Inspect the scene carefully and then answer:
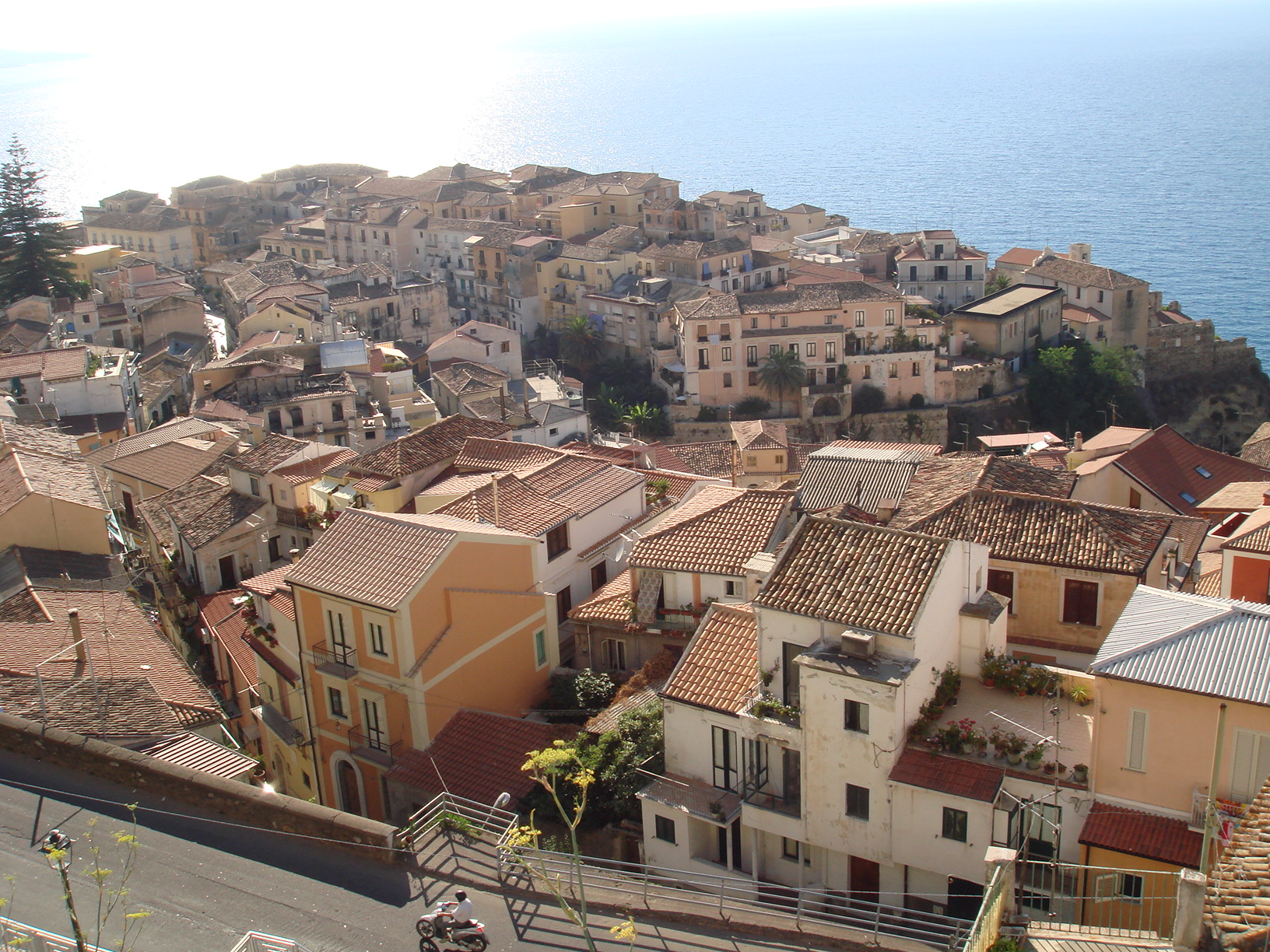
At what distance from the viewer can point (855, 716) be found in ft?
48.5

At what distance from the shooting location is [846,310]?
55.5m

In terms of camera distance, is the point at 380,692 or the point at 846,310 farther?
the point at 846,310

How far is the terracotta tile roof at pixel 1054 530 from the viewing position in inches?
764

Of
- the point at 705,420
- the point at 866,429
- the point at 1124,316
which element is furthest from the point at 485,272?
the point at 1124,316

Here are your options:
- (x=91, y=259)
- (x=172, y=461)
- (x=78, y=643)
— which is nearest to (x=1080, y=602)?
(x=78, y=643)

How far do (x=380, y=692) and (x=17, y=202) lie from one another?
51.8m

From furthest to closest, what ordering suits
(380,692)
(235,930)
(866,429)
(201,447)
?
1. (866,429)
2. (201,447)
3. (380,692)
4. (235,930)

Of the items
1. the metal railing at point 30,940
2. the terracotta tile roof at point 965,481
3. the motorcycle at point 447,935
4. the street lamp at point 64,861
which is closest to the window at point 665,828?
the motorcycle at point 447,935

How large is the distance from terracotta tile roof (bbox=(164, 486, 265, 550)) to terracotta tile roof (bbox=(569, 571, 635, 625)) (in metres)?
12.6

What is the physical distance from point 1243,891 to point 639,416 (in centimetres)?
4555

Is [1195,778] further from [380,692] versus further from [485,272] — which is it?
[485,272]

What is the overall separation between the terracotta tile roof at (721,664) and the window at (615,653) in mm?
3850

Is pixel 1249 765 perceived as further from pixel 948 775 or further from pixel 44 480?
pixel 44 480

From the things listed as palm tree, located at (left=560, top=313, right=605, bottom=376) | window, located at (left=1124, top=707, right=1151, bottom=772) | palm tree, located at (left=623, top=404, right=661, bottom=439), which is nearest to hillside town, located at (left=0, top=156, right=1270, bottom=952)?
window, located at (left=1124, top=707, right=1151, bottom=772)
